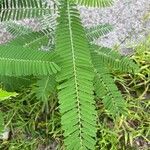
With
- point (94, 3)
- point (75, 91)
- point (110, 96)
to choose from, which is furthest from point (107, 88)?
point (94, 3)

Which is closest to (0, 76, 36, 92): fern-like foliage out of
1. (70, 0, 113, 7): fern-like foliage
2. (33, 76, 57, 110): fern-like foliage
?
(33, 76, 57, 110): fern-like foliage

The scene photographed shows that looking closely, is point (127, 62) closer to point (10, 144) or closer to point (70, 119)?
point (70, 119)

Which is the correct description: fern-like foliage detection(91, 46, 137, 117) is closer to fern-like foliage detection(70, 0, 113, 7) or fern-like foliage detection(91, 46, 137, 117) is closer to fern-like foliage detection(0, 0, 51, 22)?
fern-like foliage detection(0, 0, 51, 22)

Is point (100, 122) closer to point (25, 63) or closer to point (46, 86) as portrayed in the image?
point (46, 86)

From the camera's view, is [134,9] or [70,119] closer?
[70,119]

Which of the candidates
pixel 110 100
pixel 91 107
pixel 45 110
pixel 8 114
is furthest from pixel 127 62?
pixel 8 114

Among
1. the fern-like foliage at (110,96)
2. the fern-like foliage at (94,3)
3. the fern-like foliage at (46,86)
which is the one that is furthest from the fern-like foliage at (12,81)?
the fern-like foliage at (94,3)
